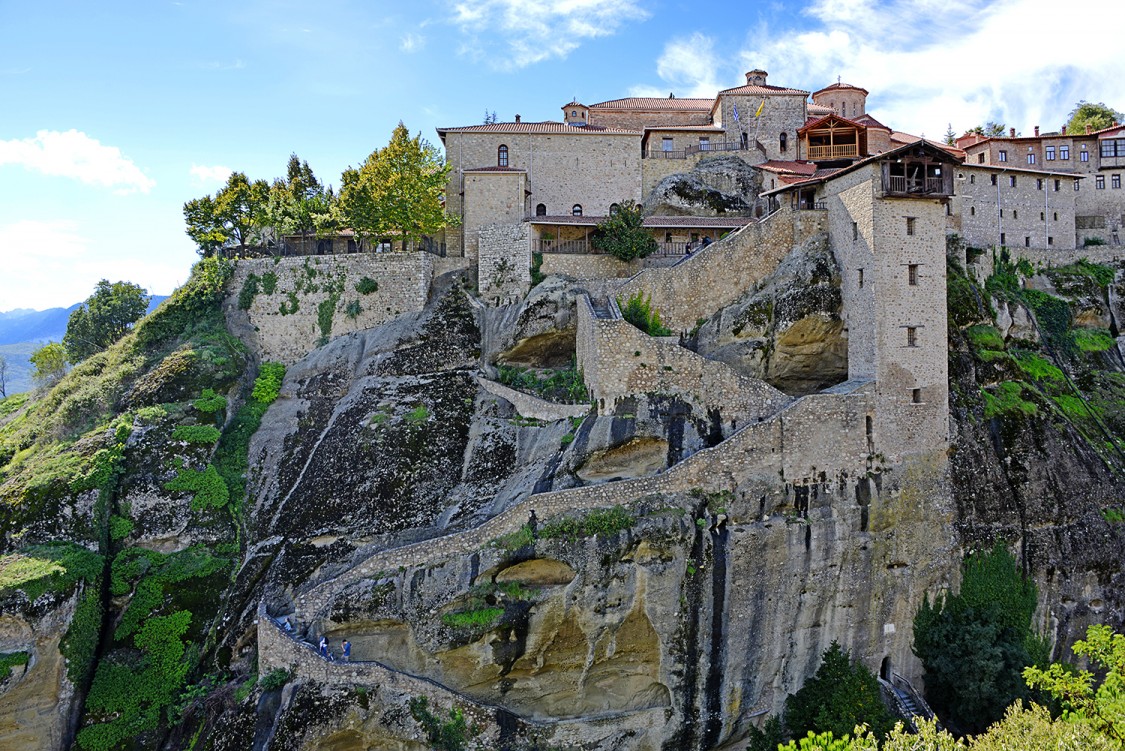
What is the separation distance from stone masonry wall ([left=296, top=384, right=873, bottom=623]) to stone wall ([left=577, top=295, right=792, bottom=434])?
1.04 m

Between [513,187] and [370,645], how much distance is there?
75.5ft

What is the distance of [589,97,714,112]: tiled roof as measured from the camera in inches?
1882

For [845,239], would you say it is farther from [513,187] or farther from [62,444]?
[62,444]

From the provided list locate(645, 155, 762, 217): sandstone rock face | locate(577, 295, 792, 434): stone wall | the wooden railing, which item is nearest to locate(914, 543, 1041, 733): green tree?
locate(577, 295, 792, 434): stone wall

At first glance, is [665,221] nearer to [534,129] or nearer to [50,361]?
[534,129]

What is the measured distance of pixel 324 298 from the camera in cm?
3744

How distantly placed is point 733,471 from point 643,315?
803 cm

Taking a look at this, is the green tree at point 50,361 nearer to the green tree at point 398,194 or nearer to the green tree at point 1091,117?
the green tree at point 398,194

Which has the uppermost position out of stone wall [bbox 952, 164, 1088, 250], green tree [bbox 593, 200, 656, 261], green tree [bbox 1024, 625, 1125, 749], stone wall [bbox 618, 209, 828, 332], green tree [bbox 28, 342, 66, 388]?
stone wall [bbox 952, 164, 1088, 250]

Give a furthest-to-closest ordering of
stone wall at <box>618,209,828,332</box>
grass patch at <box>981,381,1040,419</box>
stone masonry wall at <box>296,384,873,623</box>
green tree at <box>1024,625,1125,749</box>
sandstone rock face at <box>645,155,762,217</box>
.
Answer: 1. sandstone rock face at <box>645,155,762,217</box>
2. stone wall at <box>618,209,828,332</box>
3. grass patch at <box>981,381,1040,419</box>
4. stone masonry wall at <box>296,384,873,623</box>
5. green tree at <box>1024,625,1125,749</box>

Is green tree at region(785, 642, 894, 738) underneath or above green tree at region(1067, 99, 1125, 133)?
underneath

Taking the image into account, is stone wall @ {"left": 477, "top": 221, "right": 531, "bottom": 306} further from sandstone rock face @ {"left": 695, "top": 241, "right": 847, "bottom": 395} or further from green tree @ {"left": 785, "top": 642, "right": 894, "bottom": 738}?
green tree @ {"left": 785, "top": 642, "right": 894, "bottom": 738}

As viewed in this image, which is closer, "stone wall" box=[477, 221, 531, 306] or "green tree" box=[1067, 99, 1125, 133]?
"stone wall" box=[477, 221, 531, 306]

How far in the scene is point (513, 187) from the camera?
128 feet
